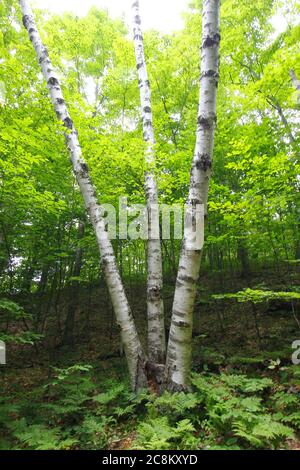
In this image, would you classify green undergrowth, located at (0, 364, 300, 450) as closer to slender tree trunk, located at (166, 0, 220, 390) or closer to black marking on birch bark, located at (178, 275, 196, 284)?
slender tree trunk, located at (166, 0, 220, 390)

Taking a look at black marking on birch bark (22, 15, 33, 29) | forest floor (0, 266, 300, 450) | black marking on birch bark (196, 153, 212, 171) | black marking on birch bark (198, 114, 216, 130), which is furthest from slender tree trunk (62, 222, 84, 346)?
black marking on birch bark (198, 114, 216, 130)

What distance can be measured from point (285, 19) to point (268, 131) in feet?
13.2

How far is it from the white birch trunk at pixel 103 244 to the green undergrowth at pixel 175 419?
1.48 feet

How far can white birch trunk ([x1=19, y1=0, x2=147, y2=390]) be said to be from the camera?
415 centimetres

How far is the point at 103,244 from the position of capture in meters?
4.47

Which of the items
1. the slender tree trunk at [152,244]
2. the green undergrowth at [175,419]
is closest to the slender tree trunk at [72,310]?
the slender tree trunk at [152,244]

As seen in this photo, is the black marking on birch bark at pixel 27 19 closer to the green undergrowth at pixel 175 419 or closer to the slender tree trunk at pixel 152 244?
the slender tree trunk at pixel 152 244

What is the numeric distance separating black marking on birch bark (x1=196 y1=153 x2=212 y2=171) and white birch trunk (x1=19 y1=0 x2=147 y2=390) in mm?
1776

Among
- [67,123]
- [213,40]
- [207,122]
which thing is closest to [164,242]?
[67,123]

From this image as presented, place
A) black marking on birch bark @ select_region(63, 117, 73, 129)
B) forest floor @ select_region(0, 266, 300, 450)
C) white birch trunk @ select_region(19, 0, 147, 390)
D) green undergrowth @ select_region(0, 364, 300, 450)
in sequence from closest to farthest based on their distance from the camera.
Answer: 1. green undergrowth @ select_region(0, 364, 300, 450)
2. forest floor @ select_region(0, 266, 300, 450)
3. white birch trunk @ select_region(19, 0, 147, 390)
4. black marking on birch bark @ select_region(63, 117, 73, 129)

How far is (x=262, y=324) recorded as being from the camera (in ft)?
22.5

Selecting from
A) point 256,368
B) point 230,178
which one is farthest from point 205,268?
point 256,368

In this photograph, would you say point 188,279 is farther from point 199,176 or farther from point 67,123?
point 67,123

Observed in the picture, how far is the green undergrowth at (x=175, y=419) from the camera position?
293 centimetres
